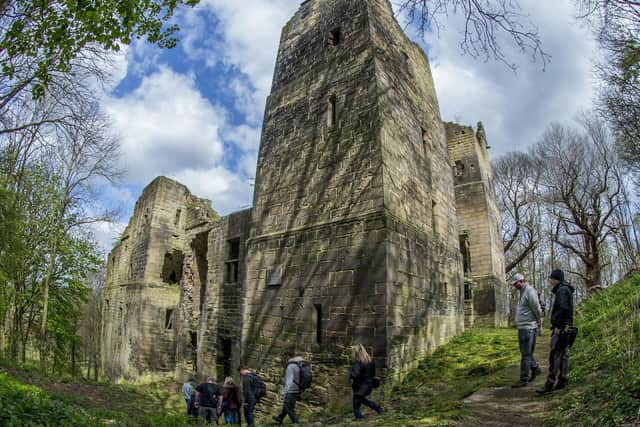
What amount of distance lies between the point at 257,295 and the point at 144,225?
12.9m

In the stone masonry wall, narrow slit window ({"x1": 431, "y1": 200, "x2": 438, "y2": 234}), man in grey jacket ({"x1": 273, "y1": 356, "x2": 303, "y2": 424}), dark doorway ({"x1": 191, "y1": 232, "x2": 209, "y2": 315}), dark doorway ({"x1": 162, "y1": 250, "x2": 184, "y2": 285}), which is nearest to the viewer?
man in grey jacket ({"x1": 273, "y1": 356, "x2": 303, "y2": 424})

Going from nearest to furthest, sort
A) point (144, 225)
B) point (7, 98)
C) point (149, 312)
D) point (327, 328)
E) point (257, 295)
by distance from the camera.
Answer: point (7, 98)
point (327, 328)
point (257, 295)
point (149, 312)
point (144, 225)

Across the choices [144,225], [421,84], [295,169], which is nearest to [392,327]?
[295,169]

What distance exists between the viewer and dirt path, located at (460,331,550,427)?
4.76m

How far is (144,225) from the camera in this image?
20641 millimetres

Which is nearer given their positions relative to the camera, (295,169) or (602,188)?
(295,169)

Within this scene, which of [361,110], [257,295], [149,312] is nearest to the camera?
[361,110]

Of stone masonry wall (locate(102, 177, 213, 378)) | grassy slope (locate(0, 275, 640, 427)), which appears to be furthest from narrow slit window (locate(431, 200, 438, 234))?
stone masonry wall (locate(102, 177, 213, 378))

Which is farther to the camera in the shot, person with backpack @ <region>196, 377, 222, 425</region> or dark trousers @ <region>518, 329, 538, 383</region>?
person with backpack @ <region>196, 377, 222, 425</region>

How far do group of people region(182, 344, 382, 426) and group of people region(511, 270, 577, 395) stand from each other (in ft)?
7.82

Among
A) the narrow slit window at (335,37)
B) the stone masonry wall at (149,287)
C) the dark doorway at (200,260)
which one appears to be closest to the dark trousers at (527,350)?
the narrow slit window at (335,37)

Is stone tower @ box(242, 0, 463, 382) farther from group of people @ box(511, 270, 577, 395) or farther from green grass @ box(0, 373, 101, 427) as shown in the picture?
green grass @ box(0, 373, 101, 427)

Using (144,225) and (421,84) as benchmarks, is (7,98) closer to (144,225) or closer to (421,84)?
(421,84)

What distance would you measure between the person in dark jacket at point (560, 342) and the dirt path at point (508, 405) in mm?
317
